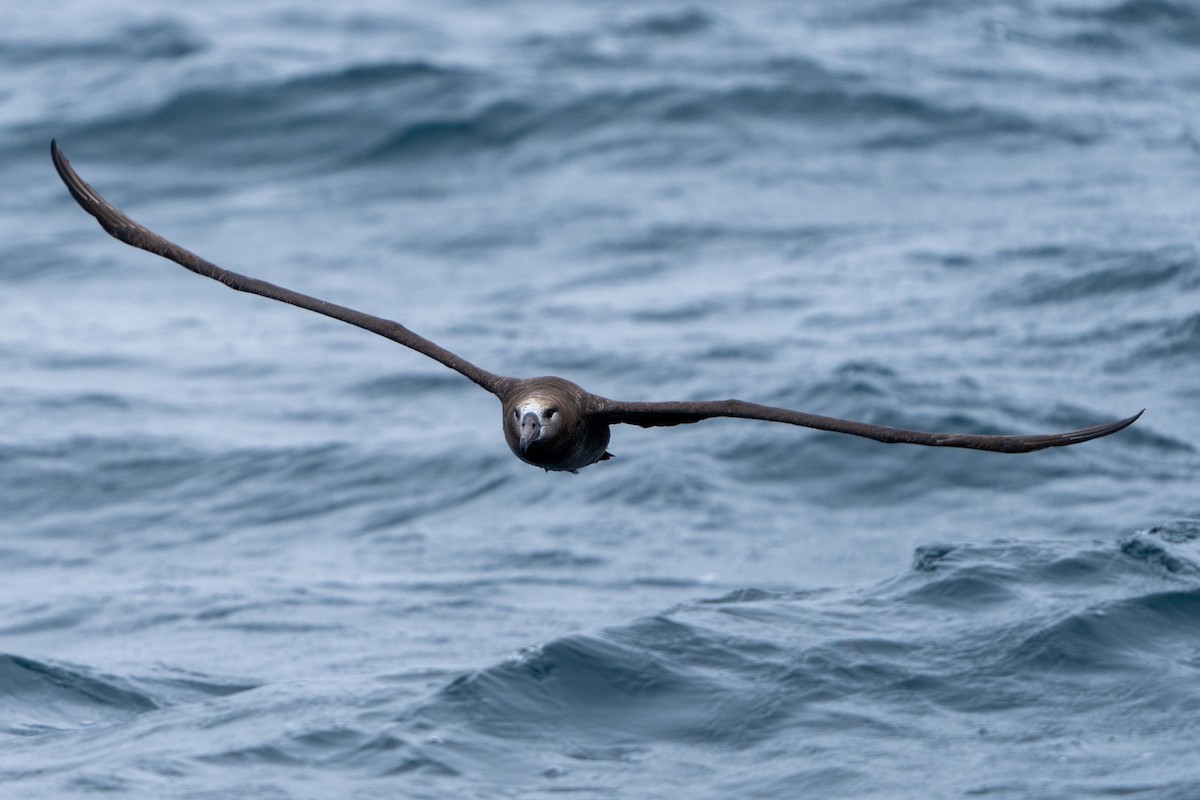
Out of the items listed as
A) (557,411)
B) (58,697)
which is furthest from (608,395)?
(557,411)

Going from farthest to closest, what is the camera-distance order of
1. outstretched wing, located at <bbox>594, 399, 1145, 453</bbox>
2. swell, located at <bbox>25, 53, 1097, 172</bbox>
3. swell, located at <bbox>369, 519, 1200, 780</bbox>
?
swell, located at <bbox>25, 53, 1097, 172</bbox>
swell, located at <bbox>369, 519, 1200, 780</bbox>
outstretched wing, located at <bbox>594, 399, 1145, 453</bbox>

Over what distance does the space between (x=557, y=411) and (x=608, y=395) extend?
9.66 meters

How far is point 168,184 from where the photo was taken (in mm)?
27969

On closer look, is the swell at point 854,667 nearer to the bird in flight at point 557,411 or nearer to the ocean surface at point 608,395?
the ocean surface at point 608,395

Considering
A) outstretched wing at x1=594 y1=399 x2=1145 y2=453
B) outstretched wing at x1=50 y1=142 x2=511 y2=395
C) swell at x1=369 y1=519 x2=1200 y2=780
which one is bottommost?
swell at x1=369 y1=519 x2=1200 y2=780

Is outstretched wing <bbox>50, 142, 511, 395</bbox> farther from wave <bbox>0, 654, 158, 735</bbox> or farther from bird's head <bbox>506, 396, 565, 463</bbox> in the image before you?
wave <bbox>0, 654, 158, 735</bbox>

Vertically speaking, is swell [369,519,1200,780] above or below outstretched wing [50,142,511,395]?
below

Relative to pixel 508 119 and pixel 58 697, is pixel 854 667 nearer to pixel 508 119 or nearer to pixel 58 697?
pixel 58 697

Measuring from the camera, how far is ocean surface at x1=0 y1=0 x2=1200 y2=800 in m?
12.3

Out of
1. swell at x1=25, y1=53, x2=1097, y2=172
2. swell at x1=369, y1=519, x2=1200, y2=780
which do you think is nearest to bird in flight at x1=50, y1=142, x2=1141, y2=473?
swell at x1=369, y1=519, x2=1200, y2=780

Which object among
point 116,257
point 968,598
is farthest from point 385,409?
point 968,598

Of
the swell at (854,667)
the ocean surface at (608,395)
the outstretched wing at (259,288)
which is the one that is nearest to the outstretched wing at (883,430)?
the outstretched wing at (259,288)

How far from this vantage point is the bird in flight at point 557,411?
9.54 m

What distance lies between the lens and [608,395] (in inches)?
789
